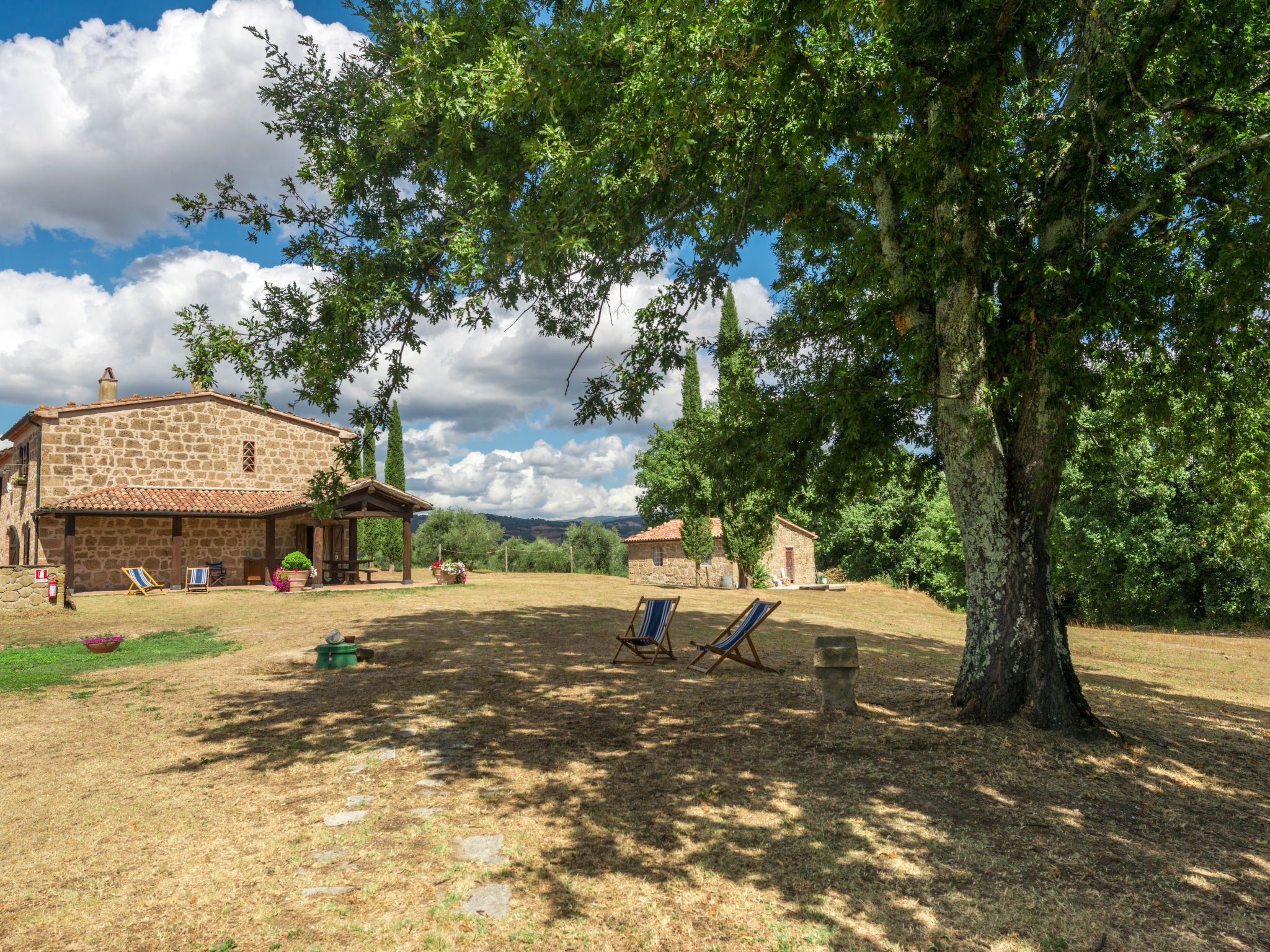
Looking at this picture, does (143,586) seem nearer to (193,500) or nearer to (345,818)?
(193,500)

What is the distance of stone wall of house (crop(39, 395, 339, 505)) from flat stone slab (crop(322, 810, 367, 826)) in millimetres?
17214

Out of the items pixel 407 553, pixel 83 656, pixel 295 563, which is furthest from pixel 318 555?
pixel 83 656

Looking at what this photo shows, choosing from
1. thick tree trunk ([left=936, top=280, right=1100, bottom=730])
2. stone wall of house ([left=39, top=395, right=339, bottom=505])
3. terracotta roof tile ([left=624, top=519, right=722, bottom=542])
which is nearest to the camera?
thick tree trunk ([left=936, top=280, right=1100, bottom=730])

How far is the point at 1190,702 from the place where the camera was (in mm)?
7496

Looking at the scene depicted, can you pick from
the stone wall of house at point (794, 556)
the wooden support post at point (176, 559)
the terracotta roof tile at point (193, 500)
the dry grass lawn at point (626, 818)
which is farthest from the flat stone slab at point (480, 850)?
the stone wall of house at point (794, 556)

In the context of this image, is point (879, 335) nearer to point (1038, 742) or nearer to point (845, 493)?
point (845, 493)

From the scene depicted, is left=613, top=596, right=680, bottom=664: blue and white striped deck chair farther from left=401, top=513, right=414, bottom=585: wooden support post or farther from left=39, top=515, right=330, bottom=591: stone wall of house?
left=39, top=515, right=330, bottom=591: stone wall of house

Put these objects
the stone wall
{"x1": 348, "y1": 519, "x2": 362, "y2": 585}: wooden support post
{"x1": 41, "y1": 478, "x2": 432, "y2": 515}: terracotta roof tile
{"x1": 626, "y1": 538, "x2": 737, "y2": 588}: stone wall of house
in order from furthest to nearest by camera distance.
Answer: {"x1": 626, "y1": 538, "x2": 737, "y2": 588}: stone wall of house < {"x1": 348, "y1": 519, "x2": 362, "y2": 585}: wooden support post < {"x1": 41, "y1": 478, "x2": 432, "y2": 515}: terracotta roof tile < the stone wall

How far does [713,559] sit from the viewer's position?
2869 centimetres

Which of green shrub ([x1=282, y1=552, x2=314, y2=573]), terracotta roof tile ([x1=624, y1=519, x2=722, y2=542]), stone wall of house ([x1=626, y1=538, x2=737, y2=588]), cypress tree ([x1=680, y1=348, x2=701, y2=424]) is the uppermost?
cypress tree ([x1=680, y1=348, x2=701, y2=424])

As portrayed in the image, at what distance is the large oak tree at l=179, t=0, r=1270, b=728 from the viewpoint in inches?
178

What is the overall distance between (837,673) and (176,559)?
68.6 feet

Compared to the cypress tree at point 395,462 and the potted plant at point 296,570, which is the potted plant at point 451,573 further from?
the cypress tree at point 395,462

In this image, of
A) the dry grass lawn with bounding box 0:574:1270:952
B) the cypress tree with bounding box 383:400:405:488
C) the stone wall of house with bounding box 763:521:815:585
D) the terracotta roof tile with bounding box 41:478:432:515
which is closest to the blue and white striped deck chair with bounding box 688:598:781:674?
the dry grass lawn with bounding box 0:574:1270:952
